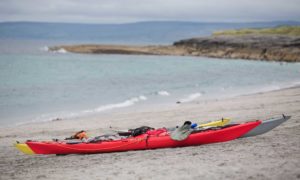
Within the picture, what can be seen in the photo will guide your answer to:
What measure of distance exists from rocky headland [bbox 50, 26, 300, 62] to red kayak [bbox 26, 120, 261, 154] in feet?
158

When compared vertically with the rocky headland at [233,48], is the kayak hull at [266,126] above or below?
below

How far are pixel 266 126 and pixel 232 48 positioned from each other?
54391 mm

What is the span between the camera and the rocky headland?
2235 inches

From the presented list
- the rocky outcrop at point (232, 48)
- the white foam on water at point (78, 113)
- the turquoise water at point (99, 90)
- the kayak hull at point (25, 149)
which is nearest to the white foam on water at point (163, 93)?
the turquoise water at point (99, 90)

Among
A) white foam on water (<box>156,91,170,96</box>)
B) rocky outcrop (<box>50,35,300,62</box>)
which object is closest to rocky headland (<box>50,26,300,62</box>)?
rocky outcrop (<box>50,35,300,62</box>)

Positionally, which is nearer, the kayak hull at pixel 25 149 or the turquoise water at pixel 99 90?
the kayak hull at pixel 25 149

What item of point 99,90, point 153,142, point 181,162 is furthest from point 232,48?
point 181,162

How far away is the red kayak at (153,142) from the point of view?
9.04m

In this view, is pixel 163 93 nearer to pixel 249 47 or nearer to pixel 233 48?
pixel 249 47

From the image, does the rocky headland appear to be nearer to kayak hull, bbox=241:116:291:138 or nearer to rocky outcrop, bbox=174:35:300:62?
rocky outcrop, bbox=174:35:300:62

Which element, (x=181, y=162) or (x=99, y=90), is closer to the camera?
(x=181, y=162)

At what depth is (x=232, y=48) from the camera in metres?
62.1

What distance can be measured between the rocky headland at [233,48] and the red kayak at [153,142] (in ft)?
158

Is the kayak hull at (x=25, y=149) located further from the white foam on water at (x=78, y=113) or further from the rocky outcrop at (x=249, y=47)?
the rocky outcrop at (x=249, y=47)
